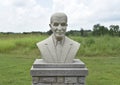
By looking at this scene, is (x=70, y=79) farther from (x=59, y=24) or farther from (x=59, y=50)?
(x=59, y=24)

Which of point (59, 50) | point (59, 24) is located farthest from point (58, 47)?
point (59, 24)

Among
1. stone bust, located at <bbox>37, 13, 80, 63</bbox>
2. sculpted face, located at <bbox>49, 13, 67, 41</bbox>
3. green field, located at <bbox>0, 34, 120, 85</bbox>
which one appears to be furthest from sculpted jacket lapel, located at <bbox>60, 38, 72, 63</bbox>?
green field, located at <bbox>0, 34, 120, 85</bbox>

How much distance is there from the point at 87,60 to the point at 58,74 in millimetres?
7801

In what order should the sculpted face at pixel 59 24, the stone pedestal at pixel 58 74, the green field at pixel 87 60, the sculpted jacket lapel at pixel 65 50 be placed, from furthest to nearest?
the green field at pixel 87 60 → the sculpted jacket lapel at pixel 65 50 → the sculpted face at pixel 59 24 → the stone pedestal at pixel 58 74

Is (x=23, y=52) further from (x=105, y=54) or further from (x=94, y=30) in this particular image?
(x=94, y=30)

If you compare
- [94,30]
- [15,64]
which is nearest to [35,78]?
[15,64]

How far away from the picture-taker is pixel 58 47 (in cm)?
551

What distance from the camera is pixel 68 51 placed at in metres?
5.49

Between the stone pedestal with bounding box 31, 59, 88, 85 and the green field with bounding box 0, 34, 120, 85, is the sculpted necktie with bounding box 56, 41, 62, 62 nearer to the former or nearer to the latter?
the stone pedestal with bounding box 31, 59, 88, 85

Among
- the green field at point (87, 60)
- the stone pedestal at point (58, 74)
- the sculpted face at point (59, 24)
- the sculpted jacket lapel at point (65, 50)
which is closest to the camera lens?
the stone pedestal at point (58, 74)

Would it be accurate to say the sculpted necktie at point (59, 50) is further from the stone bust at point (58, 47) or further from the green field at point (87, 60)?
the green field at point (87, 60)

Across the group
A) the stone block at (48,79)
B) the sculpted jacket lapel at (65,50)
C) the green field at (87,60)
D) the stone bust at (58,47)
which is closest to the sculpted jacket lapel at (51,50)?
the stone bust at (58,47)

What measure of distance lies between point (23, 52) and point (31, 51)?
0.45 m

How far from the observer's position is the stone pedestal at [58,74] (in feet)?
17.0
